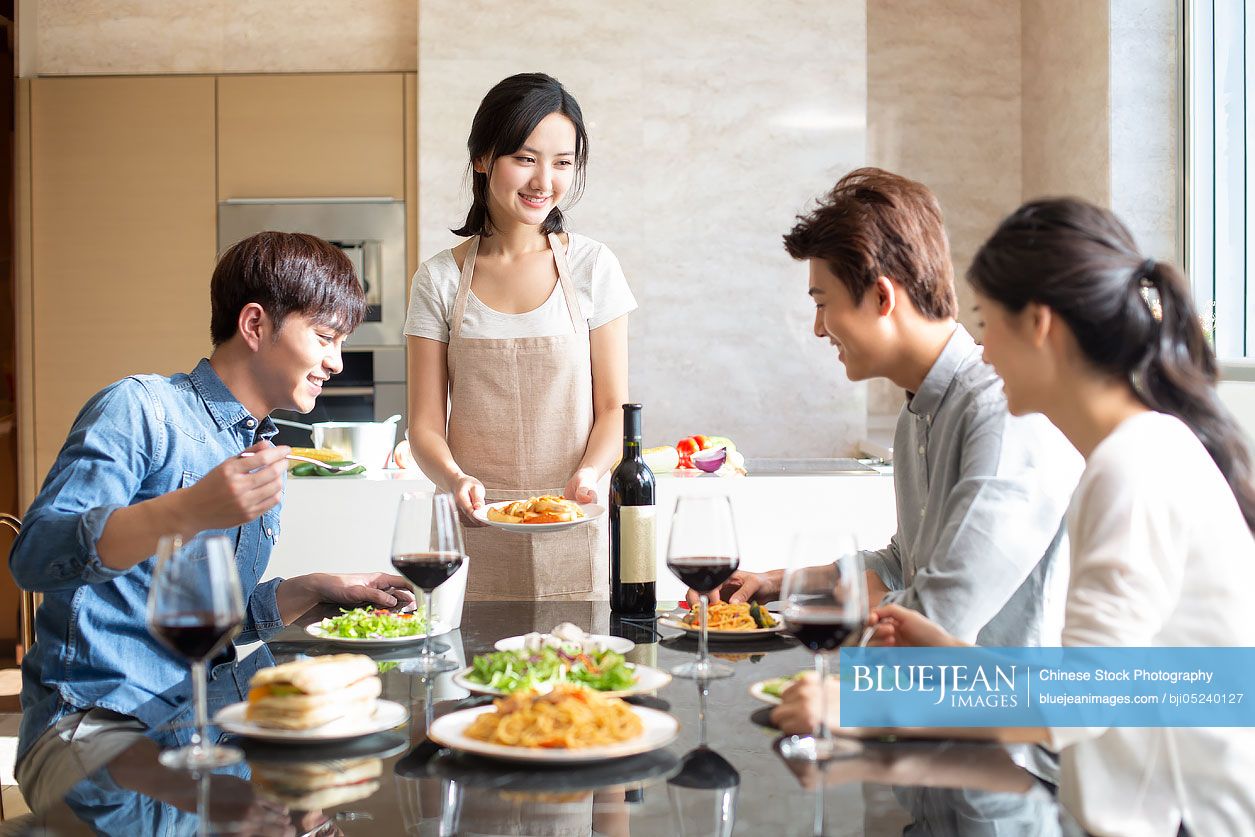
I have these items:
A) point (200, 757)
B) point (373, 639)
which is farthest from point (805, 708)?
point (373, 639)

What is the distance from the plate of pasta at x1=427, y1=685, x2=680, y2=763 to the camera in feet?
3.38

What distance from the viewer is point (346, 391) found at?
187 inches

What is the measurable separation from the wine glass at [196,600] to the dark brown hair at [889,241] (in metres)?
0.89

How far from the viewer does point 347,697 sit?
3.69 ft

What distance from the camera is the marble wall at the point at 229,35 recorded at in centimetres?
486

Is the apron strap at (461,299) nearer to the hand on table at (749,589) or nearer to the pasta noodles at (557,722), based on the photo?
the hand on table at (749,589)

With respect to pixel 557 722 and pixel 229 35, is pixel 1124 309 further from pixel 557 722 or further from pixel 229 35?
pixel 229 35

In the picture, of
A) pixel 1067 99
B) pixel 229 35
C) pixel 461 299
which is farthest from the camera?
pixel 229 35

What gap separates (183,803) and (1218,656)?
0.90 meters

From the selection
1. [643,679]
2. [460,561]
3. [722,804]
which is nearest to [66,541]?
[460,561]

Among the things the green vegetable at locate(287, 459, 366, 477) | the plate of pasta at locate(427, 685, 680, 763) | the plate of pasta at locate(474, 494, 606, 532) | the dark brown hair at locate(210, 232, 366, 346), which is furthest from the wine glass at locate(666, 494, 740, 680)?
the green vegetable at locate(287, 459, 366, 477)

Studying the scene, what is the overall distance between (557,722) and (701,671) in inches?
13.6

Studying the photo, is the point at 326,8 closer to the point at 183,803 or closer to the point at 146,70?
the point at 146,70

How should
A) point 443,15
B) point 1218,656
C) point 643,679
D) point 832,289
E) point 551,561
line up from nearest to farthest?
1. point 1218,656
2. point 643,679
3. point 832,289
4. point 551,561
5. point 443,15
